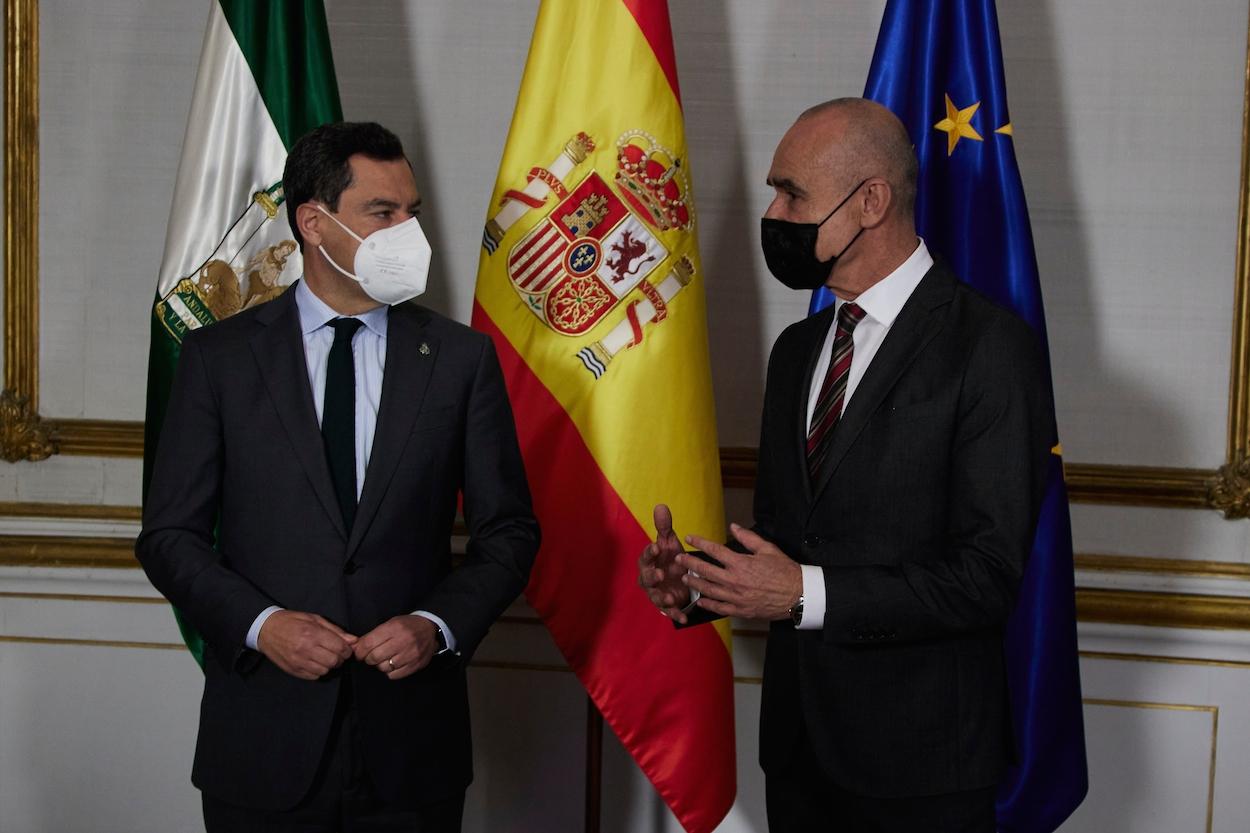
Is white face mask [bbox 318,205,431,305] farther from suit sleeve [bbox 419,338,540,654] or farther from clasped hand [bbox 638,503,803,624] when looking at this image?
clasped hand [bbox 638,503,803,624]

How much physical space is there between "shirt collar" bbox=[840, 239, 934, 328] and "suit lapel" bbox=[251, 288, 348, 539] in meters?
0.94

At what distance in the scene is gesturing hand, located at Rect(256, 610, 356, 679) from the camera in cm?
192

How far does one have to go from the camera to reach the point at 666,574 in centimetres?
209

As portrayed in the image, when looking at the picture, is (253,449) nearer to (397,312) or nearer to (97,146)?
(397,312)

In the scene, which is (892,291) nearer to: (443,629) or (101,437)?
(443,629)

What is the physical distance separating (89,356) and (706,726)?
6.82 ft

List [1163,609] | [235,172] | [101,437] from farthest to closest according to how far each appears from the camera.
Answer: [101,437], [1163,609], [235,172]

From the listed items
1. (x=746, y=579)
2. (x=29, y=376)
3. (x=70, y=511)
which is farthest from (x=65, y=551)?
(x=746, y=579)

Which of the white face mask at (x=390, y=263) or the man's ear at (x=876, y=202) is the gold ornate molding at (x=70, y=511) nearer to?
the white face mask at (x=390, y=263)

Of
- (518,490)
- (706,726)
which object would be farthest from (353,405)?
(706,726)

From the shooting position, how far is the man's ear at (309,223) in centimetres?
223

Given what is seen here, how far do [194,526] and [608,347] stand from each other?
3.56ft

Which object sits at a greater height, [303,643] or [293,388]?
[293,388]

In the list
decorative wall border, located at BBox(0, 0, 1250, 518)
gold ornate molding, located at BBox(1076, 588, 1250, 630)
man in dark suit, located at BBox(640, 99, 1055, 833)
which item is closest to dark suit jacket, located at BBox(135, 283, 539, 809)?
man in dark suit, located at BBox(640, 99, 1055, 833)
